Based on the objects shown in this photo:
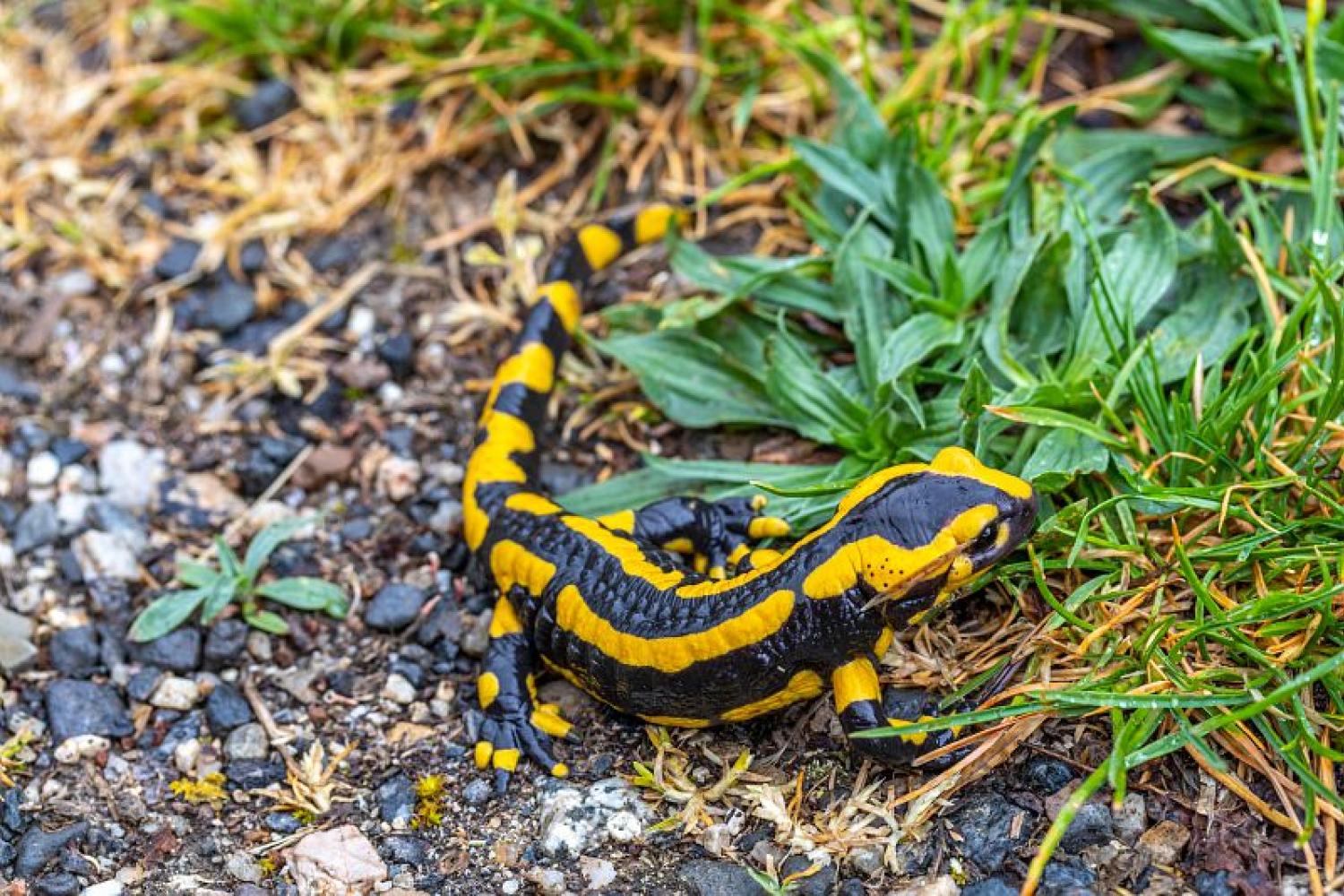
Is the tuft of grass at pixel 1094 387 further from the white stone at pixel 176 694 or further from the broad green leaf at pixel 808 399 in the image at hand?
the white stone at pixel 176 694

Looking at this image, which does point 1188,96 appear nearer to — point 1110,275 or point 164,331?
point 1110,275

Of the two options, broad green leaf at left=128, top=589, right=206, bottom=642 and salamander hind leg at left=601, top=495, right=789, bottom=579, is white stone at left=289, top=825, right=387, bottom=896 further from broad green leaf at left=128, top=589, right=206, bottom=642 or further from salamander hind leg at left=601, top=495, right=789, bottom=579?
salamander hind leg at left=601, top=495, right=789, bottom=579

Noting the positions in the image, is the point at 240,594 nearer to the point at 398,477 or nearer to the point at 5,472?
the point at 398,477

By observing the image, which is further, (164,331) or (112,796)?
(164,331)

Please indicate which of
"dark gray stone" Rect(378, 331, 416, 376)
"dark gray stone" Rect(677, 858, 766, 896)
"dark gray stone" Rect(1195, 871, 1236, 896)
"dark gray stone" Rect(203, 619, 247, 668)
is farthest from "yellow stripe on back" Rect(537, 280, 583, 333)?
"dark gray stone" Rect(1195, 871, 1236, 896)

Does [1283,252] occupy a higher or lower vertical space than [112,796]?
higher

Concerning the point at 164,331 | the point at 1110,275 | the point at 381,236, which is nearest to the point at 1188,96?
the point at 1110,275
